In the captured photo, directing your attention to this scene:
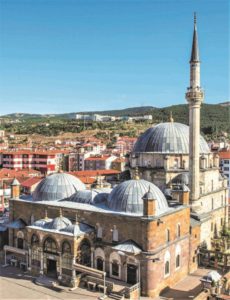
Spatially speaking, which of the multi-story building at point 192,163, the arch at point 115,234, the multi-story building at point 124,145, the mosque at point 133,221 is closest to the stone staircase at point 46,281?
the mosque at point 133,221

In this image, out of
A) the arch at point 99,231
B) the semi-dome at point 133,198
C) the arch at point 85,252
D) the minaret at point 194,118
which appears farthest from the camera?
the minaret at point 194,118

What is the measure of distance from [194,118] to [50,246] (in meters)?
12.7

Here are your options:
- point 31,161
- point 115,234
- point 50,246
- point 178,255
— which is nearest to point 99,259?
point 115,234

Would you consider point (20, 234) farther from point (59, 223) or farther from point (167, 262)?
point (167, 262)

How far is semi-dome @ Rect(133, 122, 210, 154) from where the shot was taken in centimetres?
2789

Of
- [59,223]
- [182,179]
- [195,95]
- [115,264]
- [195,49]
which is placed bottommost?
[115,264]

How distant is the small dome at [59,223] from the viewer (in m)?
21.6

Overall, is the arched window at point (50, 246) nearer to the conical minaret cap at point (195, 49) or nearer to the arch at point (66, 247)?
the arch at point (66, 247)

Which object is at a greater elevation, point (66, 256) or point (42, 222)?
point (42, 222)

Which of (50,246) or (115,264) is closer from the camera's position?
(115,264)

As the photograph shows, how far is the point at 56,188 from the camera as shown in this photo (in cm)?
2481

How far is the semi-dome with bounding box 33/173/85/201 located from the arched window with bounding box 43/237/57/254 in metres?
3.44

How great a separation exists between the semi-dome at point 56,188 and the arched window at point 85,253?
4.21 metres

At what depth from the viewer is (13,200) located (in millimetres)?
25672
